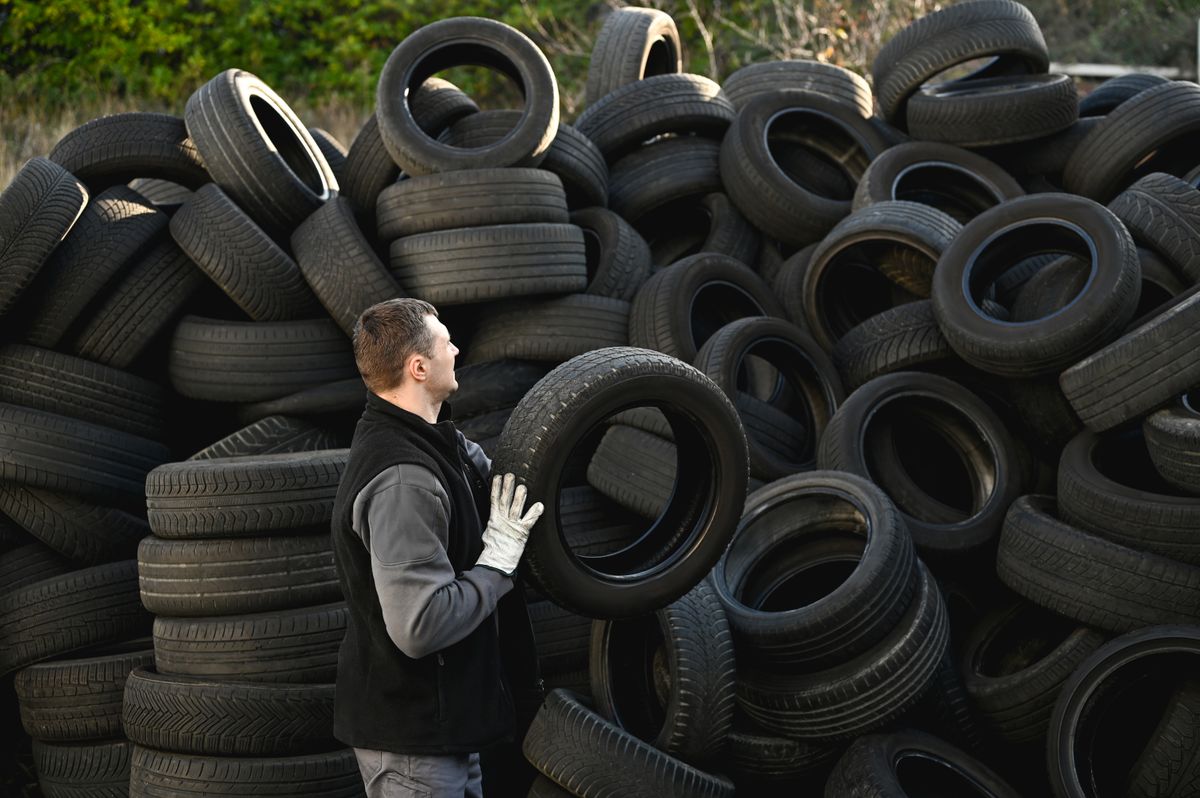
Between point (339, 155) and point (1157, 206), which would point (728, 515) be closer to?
point (1157, 206)

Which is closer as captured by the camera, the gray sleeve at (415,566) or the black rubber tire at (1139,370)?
the gray sleeve at (415,566)

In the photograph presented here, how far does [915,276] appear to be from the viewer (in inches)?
270

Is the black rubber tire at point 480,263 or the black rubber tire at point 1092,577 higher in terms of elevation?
the black rubber tire at point 480,263

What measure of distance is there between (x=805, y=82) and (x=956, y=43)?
4.03 feet

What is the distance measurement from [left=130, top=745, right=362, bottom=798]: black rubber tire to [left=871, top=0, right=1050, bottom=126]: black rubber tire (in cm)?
561

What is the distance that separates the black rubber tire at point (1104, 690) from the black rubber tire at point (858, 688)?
52 centimetres

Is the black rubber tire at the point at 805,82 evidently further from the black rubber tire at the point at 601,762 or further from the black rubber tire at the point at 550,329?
the black rubber tire at the point at 601,762

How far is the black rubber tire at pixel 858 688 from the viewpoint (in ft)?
15.1

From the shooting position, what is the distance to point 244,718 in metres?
4.73

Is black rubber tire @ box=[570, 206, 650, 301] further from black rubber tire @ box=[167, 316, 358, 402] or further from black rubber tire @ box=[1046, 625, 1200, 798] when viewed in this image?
black rubber tire @ box=[1046, 625, 1200, 798]

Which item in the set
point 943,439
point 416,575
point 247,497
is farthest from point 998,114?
point 416,575

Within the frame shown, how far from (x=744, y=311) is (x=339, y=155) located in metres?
2.96

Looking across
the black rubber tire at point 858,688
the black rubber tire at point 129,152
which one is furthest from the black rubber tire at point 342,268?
the black rubber tire at point 858,688

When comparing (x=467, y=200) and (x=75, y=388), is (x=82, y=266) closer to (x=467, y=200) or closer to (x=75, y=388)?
(x=75, y=388)
